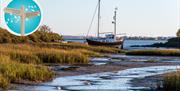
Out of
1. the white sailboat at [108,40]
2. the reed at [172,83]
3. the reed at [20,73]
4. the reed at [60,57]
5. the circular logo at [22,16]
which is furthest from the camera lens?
the white sailboat at [108,40]

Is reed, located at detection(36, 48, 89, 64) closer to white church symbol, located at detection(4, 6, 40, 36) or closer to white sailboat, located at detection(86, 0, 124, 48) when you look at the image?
white church symbol, located at detection(4, 6, 40, 36)

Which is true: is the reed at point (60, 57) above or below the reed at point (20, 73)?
below

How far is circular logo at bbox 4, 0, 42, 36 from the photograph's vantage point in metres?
8.40

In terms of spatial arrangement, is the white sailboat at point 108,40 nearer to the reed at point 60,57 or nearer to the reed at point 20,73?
the reed at point 60,57

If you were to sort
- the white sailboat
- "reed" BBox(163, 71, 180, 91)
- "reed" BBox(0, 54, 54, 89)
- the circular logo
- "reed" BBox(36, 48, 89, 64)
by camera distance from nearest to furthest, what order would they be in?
the circular logo
"reed" BBox(163, 71, 180, 91)
"reed" BBox(0, 54, 54, 89)
"reed" BBox(36, 48, 89, 64)
the white sailboat

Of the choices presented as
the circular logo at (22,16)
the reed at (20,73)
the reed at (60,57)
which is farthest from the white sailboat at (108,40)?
the circular logo at (22,16)

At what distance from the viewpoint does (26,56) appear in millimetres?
30172

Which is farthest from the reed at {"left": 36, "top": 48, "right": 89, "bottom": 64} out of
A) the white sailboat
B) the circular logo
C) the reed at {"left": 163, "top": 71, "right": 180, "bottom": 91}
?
the white sailboat

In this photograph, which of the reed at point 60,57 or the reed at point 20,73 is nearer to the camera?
the reed at point 20,73

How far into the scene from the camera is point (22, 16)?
852cm

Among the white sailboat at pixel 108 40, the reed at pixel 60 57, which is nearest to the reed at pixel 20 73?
the reed at pixel 60 57

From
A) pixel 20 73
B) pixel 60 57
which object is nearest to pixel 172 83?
pixel 20 73

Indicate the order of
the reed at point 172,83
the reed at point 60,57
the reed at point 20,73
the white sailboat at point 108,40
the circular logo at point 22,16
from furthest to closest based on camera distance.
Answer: the white sailboat at point 108,40 → the reed at point 60,57 → the reed at point 20,73 → the reed at point 172,83 → the circular logo at point 22,16

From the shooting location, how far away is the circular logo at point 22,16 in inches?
331
